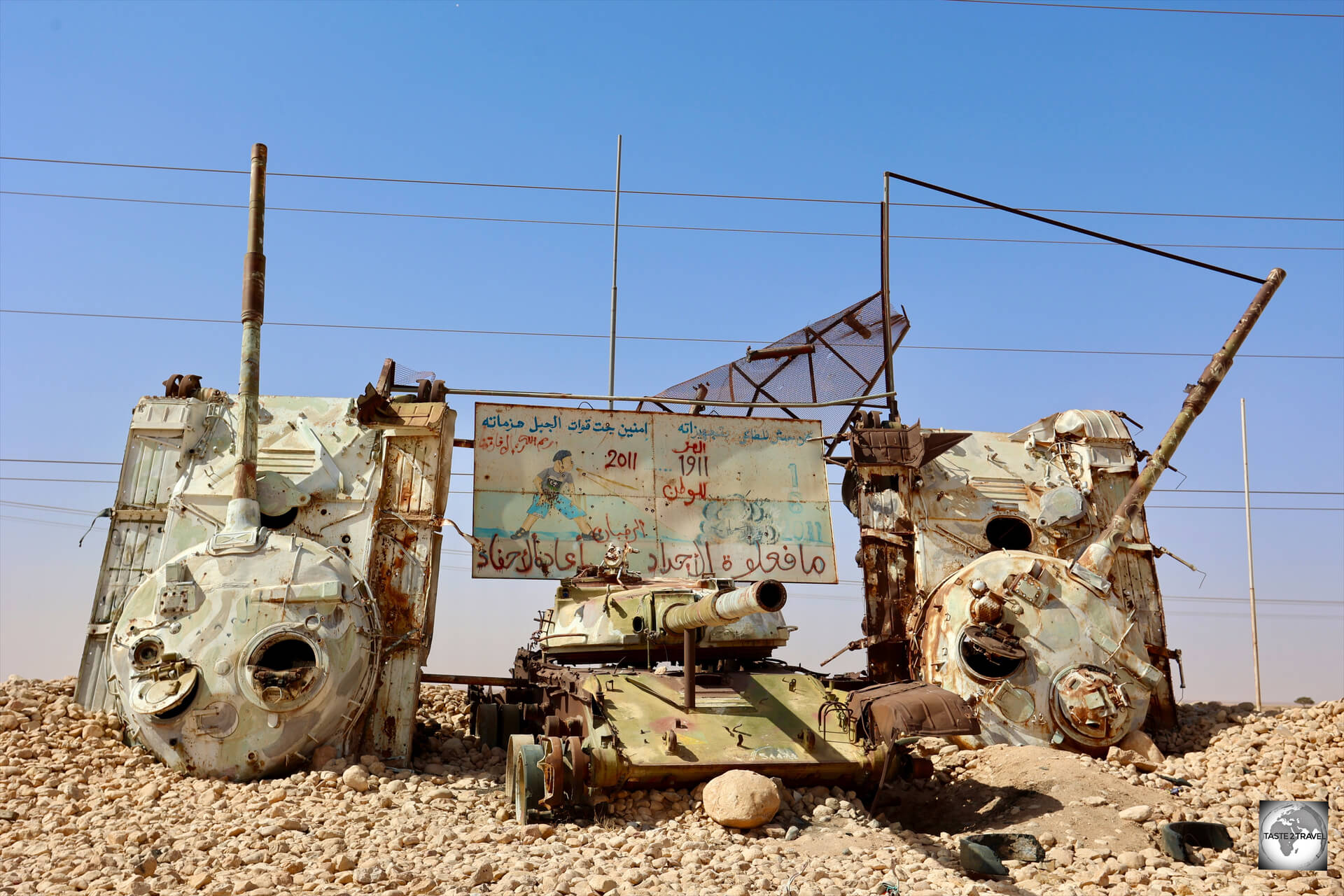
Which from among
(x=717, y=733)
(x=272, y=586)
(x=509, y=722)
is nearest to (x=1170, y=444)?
(x=717, y=733)

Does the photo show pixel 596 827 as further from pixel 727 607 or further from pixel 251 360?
pixel 251 360

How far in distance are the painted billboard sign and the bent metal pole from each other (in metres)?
3.13

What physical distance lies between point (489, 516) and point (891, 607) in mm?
5771

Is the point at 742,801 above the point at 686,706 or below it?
below

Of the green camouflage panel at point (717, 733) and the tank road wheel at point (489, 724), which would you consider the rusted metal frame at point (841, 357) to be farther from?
the tank road wheel at point (489, 724)

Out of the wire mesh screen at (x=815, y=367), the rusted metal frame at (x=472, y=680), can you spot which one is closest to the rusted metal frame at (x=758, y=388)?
the wire mesh screen at (x=815, y=367)

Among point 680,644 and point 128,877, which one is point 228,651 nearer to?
point 128,877

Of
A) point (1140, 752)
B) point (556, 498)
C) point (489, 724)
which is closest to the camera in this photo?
point (1140, 752)

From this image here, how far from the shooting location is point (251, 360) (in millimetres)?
13141

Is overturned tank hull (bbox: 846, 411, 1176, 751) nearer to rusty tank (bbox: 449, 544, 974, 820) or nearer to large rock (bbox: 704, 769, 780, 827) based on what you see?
rusty tank (bbox: 449, 544, 974, 820)

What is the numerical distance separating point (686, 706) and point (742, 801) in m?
1.50

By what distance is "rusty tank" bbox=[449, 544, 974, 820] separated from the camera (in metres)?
9.51

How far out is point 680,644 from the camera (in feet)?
38.7

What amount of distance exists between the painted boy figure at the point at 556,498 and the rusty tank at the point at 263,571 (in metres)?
1.41
